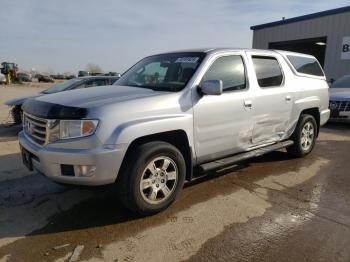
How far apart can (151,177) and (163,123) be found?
1.94 ft

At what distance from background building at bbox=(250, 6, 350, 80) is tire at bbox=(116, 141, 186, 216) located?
626 inches

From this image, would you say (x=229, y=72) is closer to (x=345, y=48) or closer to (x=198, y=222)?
(x=198, y=222)

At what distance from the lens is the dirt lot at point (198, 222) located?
3.07m

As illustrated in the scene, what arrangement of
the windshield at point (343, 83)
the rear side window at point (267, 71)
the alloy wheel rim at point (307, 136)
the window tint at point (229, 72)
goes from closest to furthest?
the window tint at point (229, 72) → the rear side window at point (267, 71) → the alloy wheel rim at point (307, 136) → the windshield at point (343, 83)

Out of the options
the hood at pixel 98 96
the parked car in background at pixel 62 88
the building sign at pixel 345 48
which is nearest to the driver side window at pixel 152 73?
the hood at pixel 98 96

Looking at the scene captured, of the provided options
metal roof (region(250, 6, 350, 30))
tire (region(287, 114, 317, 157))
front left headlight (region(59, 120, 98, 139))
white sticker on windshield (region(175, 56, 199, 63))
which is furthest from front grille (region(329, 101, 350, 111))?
metal roof (region(250, 6, 350, 30))

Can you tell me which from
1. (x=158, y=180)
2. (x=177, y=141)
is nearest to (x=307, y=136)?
(x=177, y=141)

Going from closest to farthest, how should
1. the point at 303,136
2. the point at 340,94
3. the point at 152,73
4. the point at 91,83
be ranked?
1. the point at 152,73
2. the point at 303,136
3. the point at 91,83
4. the point at 340,94

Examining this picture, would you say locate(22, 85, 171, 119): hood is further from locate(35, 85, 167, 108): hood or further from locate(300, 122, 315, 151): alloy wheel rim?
locate(300, 122, 315, 151): alloy wheel rim

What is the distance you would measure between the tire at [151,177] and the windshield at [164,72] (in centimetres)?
80

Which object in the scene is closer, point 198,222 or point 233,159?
point 198,222

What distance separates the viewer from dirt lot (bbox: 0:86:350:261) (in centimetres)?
307

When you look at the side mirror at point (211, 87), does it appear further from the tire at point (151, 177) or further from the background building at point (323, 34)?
the background building at point (323, 34)

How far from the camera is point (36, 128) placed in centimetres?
368
